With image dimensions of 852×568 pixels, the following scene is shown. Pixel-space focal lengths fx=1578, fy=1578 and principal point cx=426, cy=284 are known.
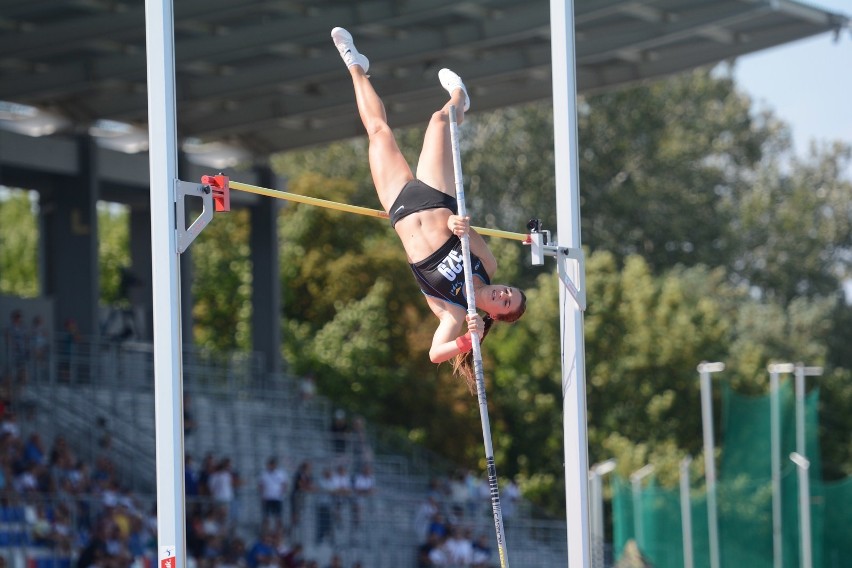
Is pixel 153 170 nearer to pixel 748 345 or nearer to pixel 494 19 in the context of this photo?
pixel 494 19

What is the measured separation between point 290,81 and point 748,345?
48.8ft

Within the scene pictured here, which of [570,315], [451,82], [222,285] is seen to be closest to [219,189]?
[451,82]

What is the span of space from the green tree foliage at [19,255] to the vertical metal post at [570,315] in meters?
34.0

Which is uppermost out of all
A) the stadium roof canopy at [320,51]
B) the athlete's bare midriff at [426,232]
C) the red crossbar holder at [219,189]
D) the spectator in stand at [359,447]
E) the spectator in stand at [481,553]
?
the stadium roof canopy at [320,51]

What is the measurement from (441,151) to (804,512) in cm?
908

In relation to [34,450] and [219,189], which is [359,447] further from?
[219,189]

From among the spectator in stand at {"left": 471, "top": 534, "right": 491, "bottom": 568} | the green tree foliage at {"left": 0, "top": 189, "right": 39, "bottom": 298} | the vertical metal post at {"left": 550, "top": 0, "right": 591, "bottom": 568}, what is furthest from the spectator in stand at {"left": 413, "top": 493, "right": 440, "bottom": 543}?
the green tree foliage at {"left": 0, "top": 189, "right": 39, "bottom": 298}

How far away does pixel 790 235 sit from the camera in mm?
36250

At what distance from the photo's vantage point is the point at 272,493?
57.2ft

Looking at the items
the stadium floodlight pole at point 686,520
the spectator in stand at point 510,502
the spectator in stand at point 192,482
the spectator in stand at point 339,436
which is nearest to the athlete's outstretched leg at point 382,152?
the stadium floodlight pole at point 686,520

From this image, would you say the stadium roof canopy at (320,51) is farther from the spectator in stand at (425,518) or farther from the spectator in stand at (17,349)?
the spectator in stand at (425,518)

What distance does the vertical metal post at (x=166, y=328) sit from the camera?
6867 mm

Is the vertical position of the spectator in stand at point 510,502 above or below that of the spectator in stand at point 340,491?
below

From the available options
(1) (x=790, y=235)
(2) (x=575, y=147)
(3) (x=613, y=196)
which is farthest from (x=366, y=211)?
(1) (x=790, y=235)
